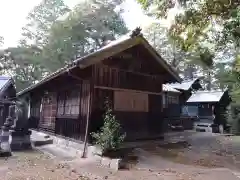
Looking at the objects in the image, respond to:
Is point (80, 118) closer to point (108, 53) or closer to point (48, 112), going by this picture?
point (108, 53)

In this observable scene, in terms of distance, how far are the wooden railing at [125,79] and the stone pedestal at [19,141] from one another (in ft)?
16.2

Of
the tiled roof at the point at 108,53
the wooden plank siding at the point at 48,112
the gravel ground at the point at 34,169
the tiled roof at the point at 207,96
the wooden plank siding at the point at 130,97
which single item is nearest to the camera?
the gravel ground at the point at 34,169

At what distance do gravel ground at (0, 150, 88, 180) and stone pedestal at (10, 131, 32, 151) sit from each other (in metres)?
1.51

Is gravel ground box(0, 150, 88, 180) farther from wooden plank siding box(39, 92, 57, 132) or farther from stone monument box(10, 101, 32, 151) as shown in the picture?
wooden plank siding box(39, 92, 57, 132)

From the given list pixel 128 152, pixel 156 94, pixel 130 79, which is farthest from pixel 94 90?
pixel 156 94

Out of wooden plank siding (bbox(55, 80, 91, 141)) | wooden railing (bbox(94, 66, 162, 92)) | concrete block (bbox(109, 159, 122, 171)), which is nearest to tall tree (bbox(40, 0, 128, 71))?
wooden railing (bbox(94, 66, 162, 92))

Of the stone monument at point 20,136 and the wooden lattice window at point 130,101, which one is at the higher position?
the wooden lattice window at point 130,101

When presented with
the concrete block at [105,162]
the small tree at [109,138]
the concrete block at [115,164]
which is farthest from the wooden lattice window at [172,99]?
the concrete block at [115,164]

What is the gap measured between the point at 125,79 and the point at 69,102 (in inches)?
122

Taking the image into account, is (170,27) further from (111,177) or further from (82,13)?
(82,13)

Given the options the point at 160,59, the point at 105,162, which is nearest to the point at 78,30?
the point at 160,59

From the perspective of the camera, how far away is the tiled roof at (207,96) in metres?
22.7

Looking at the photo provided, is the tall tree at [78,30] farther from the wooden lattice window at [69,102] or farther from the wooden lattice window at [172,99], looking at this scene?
the wooden lattice window at [69,102]

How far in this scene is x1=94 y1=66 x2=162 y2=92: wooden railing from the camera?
11.0 meters
